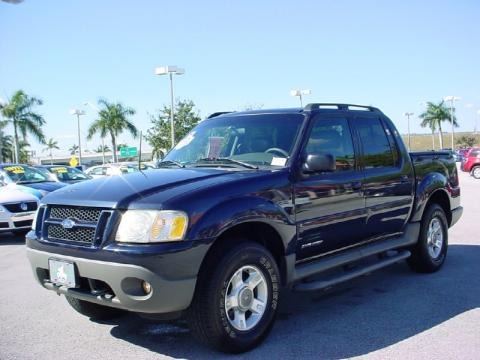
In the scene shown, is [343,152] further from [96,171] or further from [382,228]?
[96,171]

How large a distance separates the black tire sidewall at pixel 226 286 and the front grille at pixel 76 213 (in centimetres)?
97

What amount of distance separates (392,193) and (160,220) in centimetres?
294

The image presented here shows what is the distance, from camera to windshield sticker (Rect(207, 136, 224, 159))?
4.83 metres

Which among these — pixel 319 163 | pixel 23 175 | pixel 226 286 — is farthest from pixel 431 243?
pixel 23 175

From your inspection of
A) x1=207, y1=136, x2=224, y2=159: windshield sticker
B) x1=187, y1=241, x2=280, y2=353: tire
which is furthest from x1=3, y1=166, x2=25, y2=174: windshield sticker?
x1=187, y1=241, x2=280, y2=353: tire

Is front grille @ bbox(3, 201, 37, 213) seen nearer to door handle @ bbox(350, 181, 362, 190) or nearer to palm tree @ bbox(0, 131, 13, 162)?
door handle @ bbox(350, 181, 362, 190)

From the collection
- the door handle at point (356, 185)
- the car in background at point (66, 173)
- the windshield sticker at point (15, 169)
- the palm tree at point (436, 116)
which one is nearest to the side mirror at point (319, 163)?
the door handle at point (356, 185)

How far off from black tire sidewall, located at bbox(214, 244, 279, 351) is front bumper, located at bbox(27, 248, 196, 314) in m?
0.24

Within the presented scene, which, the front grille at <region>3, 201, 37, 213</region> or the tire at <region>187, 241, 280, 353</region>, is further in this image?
the front grille at <region>3, 201, 37, 213</region>

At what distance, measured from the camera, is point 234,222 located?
370cm

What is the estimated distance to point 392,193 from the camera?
5.44m

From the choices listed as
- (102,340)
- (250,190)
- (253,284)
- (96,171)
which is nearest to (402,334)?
(253,284)

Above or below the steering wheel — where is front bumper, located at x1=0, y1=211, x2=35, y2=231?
below

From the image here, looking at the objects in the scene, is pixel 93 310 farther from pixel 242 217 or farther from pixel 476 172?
pixel 476 172
